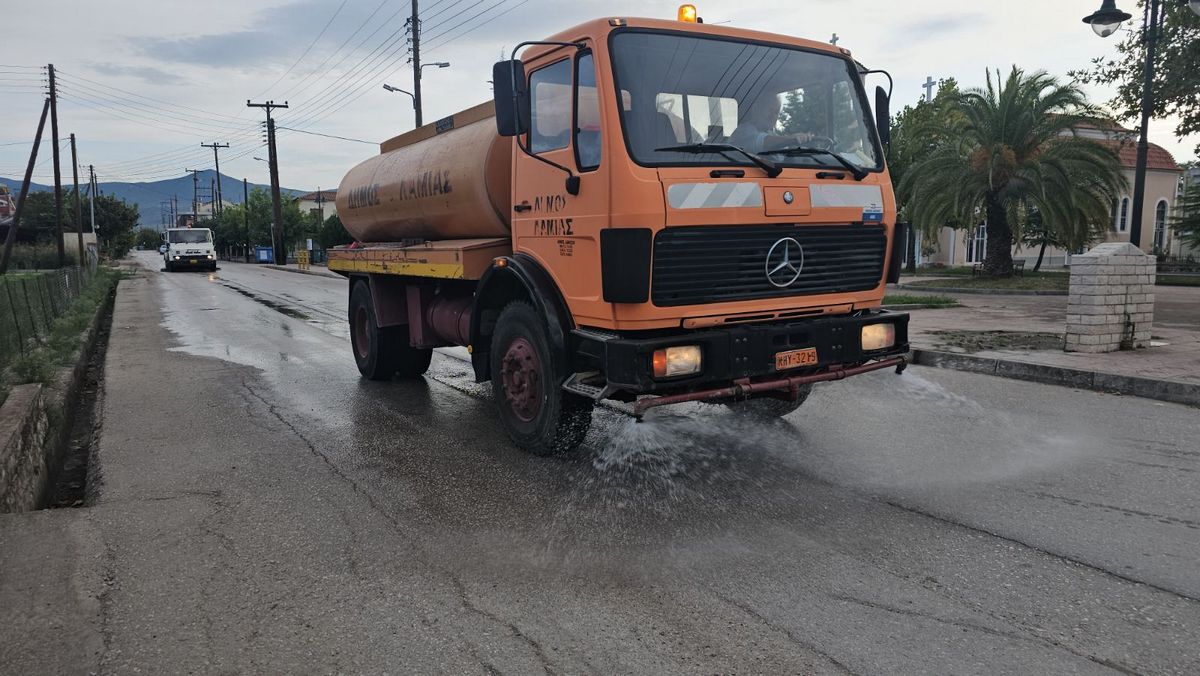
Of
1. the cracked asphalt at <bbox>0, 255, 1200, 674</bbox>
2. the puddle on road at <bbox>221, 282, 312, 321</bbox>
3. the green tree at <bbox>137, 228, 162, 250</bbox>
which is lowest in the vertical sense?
the cracked asphalt at <bbox>0, 255, 1200, 674</bbox>

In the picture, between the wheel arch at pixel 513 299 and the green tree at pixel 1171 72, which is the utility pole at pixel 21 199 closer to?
the wheel arch at pixel 513 299

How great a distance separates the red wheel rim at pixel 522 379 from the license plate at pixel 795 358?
4.96 feet

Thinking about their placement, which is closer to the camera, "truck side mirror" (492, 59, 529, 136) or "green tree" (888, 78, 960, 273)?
"truck side mirror" (492, 59, 529, 136)

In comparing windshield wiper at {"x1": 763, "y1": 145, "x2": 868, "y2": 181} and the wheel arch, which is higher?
→ windshield wiper at {"x1": 763, "y1": 145, "x2": 868, "y2": 181}

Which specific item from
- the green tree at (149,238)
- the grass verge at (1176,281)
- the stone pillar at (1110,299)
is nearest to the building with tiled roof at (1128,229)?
the grass verge at (1176,281)

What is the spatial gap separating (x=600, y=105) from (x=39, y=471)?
4.32 meters

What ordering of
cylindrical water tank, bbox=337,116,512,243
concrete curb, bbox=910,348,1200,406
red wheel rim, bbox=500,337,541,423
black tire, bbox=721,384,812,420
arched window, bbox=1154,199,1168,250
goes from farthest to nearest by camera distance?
1. arched window, bbox=1154,199,1168,250
2. concrete curb, bbox=910,348,1200,406
3. black tire, bbox=721,384,812,420
4. cylindrical water tank, bbox=337,116,512,243
5. red wheel rim, bbox=500,337,541,423

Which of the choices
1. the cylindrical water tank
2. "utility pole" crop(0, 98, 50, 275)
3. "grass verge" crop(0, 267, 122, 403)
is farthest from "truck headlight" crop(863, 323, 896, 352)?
"utility pole" crop(0, 98, 50, 275)

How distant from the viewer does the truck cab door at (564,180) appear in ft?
15.6

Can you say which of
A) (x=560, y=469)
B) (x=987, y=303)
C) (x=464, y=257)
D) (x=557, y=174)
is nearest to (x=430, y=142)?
(x=464, y=257)

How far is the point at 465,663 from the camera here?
9.54 ft

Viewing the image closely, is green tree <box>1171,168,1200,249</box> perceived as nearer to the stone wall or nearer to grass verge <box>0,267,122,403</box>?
grass verge <box>0,267,122,403</box>

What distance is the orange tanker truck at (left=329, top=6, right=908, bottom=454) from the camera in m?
4.59

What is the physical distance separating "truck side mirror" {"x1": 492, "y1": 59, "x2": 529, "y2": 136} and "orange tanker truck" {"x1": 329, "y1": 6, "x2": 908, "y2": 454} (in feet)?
0.04
